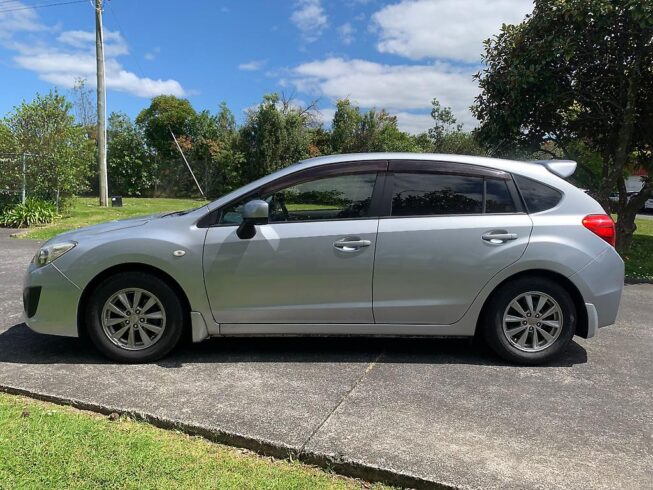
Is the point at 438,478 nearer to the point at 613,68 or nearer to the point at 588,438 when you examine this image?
the point at 588,438

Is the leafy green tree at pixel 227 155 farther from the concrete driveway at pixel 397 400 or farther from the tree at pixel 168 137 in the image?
the concrete driveway at pixel 397 400

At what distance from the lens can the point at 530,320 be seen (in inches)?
163

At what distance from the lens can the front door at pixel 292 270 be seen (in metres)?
3.98

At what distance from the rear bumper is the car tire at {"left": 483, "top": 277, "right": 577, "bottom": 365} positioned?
0.41 ft

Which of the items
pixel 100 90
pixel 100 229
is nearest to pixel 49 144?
pixel 100 90

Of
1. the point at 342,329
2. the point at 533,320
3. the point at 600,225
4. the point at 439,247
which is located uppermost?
the point at 600,225

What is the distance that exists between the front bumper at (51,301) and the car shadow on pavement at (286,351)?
0.30 m

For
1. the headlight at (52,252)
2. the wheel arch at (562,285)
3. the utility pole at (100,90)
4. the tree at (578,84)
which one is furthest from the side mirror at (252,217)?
the utility pole at (100,90)

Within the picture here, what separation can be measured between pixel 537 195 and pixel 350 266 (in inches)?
64.2

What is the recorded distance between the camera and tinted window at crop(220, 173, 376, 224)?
162 inches

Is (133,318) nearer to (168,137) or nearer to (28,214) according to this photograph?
(28,214)

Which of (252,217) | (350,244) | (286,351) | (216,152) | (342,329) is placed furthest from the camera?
(216,152)

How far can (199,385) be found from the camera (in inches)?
145

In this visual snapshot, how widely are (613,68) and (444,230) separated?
6915mm
